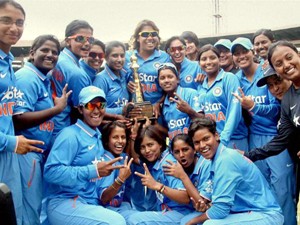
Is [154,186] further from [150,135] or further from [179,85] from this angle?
[179,85]

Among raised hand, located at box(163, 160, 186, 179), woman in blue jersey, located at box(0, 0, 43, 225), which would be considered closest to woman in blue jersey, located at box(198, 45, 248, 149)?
raised hand, located at box(163, 160, 186, 179)

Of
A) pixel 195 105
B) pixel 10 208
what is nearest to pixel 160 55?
pixel 195 105

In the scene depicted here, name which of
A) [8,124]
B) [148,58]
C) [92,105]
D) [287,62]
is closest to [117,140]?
[92,105]

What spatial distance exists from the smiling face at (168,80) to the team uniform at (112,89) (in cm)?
55

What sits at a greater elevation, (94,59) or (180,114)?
(94,59)

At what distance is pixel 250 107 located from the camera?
461cm

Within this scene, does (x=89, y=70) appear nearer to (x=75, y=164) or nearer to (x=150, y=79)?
(x=150, y=79)

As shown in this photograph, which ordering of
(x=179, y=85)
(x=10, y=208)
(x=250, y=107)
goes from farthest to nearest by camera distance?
1. (x=179, y=85)
2. (x=250, y=107)
3. (x=10, y=208)

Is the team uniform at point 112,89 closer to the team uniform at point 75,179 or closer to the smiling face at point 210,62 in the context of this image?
the team uniform at point 75,179

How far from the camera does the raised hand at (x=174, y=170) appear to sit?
4141 mm

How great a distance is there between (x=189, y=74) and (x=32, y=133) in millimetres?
2469

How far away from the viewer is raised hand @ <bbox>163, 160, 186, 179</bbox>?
13.6 feet

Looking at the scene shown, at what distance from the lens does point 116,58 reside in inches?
205

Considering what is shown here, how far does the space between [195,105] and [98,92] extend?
1.38 metres
